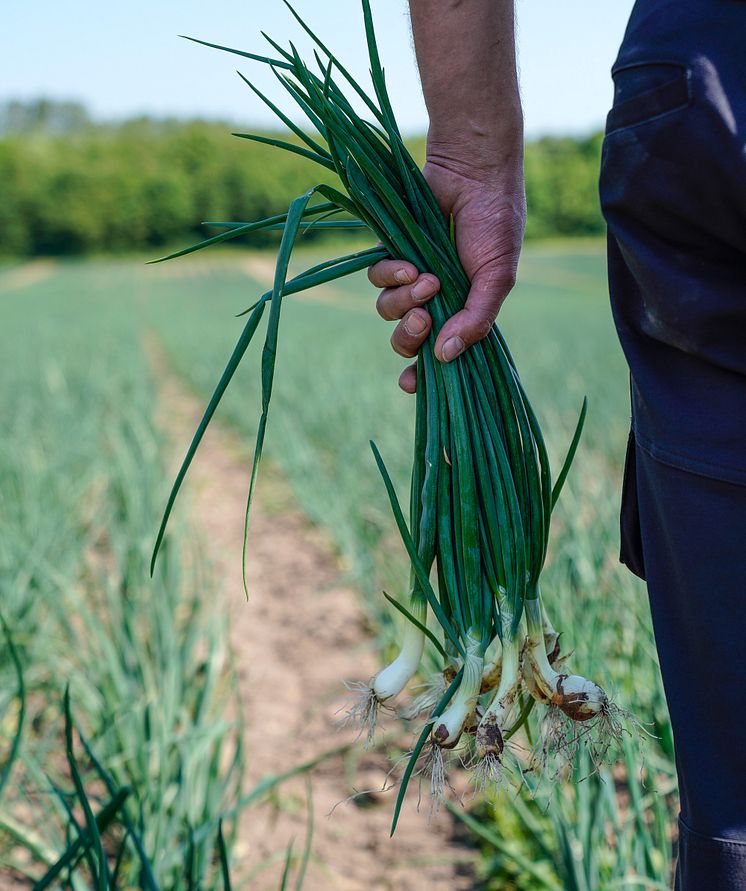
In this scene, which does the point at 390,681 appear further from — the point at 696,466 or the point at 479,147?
the point at 479,147

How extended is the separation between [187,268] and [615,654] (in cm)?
3440

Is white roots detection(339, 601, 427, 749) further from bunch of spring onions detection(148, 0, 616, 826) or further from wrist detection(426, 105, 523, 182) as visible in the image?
wrist detection(426, 105, 523, 182)

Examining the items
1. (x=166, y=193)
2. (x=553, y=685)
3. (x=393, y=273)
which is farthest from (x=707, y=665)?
(x=166, y=193)

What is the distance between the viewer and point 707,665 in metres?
0.82

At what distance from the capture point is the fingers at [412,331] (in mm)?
996

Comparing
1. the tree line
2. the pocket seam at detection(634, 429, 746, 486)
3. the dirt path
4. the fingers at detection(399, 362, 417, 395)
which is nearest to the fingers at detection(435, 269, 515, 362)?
the fingers at detection(399, 362, 417, 395)

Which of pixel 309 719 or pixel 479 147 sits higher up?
pixel 479 147

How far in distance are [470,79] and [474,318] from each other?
0.25 metres

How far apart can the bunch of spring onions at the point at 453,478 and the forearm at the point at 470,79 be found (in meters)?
0.05

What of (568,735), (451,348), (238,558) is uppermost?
(451,348)

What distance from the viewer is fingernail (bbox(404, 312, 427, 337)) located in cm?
100

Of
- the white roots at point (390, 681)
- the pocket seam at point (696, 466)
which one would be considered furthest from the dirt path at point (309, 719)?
the pocket seam at point (696, 466)

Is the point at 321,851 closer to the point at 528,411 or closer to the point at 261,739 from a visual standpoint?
the point at 261,739

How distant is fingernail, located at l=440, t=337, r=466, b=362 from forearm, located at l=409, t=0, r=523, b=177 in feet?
0.63
